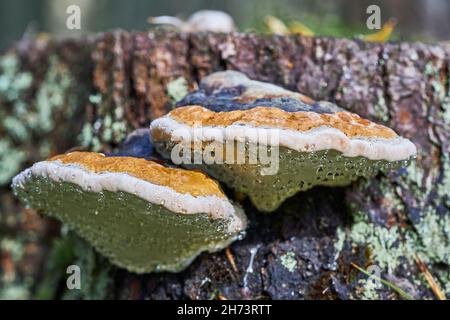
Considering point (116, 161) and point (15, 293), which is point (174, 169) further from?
point (15, 293)

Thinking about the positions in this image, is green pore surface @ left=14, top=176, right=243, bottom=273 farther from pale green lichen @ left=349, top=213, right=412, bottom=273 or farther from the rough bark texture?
pale green lichen @ left=349, top=213, right=412, bottom=273

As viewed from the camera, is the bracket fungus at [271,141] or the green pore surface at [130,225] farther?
the green pore surface at [130,225]

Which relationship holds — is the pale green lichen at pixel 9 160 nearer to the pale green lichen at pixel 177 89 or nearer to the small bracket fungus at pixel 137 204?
the small bracket fungus at pixel 137 204

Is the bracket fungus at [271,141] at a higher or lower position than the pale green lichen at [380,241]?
higher

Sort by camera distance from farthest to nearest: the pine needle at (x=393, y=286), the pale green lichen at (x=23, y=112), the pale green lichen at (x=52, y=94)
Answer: the pale green lichen at (x=23, y=112), the pale green lichen at (x=52, y=94), the pine needle at (x=393, y=286)

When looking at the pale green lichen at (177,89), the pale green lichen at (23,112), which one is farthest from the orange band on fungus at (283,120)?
the pale green lichen at (23,112)

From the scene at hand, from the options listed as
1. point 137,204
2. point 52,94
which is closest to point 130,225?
point 137,204
